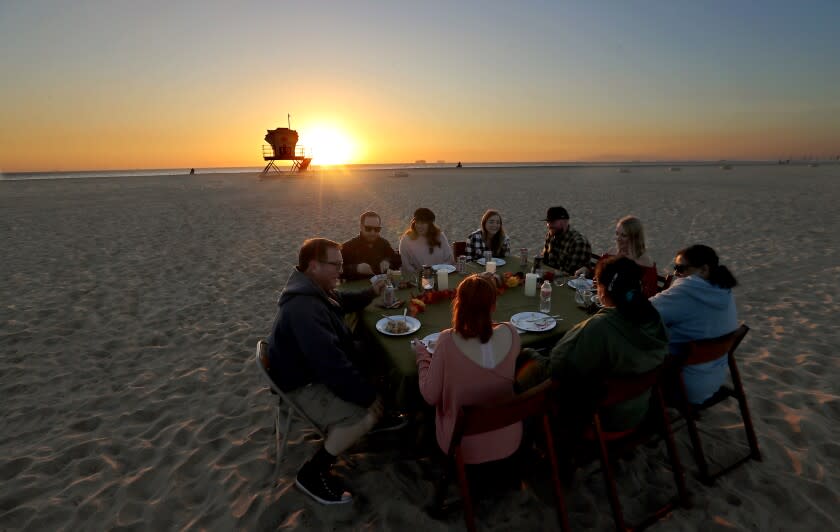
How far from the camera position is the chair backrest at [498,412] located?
2113 millimetres

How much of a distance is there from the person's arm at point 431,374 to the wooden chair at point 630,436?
0.99 metres

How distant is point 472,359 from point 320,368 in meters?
1.16

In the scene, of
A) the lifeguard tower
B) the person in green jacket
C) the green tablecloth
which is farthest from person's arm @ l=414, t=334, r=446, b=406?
the lifeguard tower

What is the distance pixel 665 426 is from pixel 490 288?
1.86m

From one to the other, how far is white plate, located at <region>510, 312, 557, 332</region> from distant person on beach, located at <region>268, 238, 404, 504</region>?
134 centimetres

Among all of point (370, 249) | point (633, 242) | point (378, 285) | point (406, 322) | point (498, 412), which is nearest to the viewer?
point (498, 412)

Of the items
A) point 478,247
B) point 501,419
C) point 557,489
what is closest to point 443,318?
point 501,419

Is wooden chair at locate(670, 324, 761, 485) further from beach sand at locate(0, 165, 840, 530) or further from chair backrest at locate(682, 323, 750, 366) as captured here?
beach sand at locate(0, 165, 840, 530)

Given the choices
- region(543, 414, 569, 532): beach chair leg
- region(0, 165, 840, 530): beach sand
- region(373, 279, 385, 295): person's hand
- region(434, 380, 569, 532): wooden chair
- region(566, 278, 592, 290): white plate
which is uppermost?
region(373, 279, 385, 295): person's hand

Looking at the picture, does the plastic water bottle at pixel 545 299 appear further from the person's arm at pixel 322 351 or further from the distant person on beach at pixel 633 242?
the person's arm at pixel 322 351

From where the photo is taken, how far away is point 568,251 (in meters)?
6.09

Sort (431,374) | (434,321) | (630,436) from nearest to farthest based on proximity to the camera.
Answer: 1. (431,374)
2. (630,436)
3. (434,321)

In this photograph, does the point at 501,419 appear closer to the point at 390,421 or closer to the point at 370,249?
the point at 390,421

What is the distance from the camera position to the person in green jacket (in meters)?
2.50
